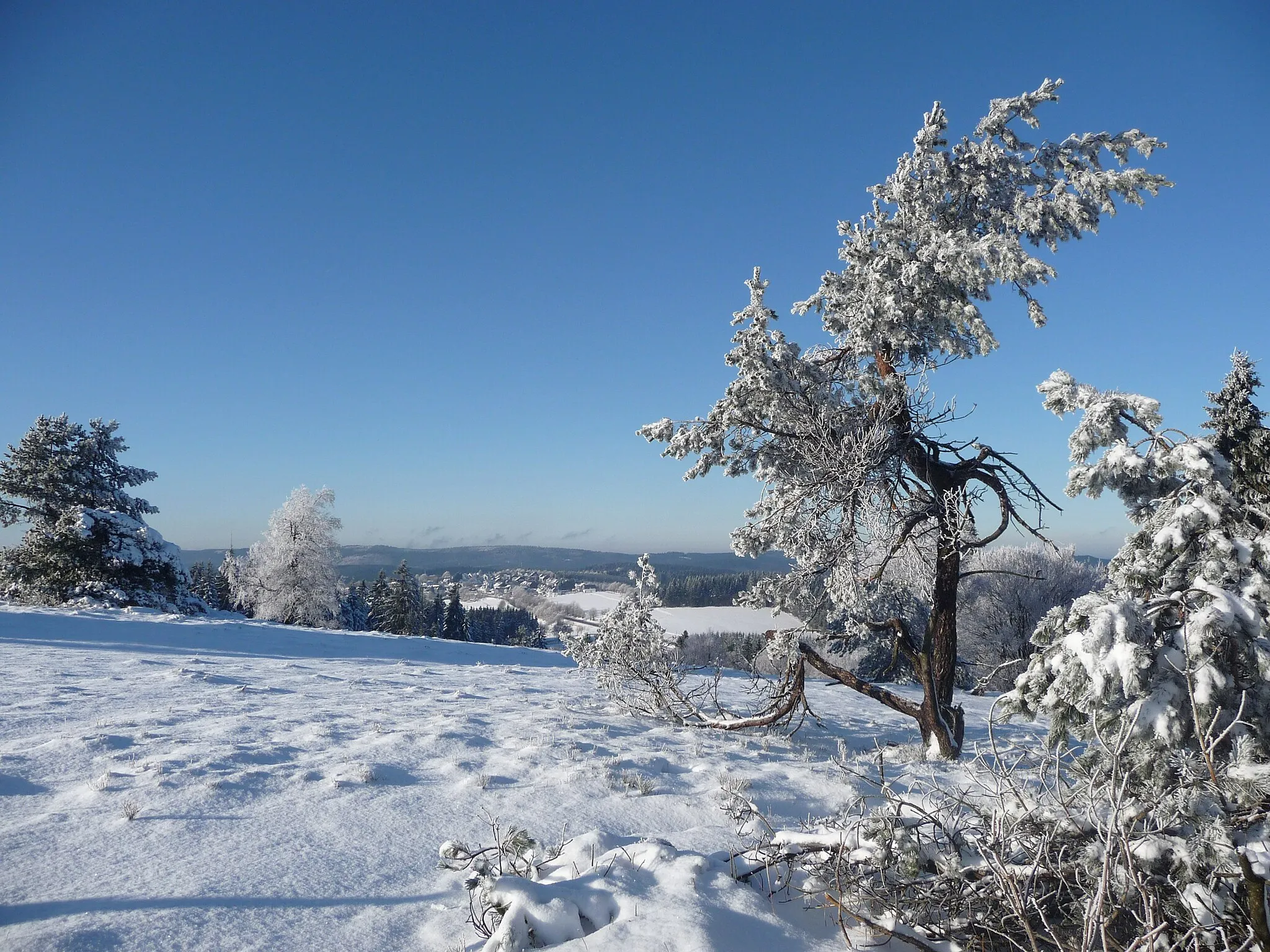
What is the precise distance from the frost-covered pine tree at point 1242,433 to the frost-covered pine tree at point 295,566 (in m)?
35.6

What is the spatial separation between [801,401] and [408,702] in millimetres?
6521

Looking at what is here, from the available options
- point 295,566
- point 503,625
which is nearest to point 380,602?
point 295,566

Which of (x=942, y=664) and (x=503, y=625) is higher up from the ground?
(x=942, y=664)

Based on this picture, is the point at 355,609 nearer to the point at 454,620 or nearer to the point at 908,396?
the point at 454,620

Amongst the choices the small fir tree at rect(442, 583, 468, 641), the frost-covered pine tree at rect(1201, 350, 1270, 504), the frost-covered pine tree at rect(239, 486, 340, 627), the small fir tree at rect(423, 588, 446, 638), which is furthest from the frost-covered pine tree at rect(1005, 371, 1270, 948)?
the small fir tree at rect(423, 588, 446, 638)

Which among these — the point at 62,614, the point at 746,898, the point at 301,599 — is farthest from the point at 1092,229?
the point at 301,599

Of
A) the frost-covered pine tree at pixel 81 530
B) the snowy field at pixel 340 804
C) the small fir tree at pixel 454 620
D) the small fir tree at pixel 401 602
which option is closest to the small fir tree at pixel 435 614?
the small fir tree at pixel 454 620

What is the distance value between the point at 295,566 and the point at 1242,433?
119 feet

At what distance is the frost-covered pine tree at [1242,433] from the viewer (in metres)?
3.61

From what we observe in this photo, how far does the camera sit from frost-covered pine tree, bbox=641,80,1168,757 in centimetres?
694

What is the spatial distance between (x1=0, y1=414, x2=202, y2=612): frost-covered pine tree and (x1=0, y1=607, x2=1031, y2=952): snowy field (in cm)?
1244

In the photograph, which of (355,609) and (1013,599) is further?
(355,609)

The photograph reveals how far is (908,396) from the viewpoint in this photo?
7.32 meters

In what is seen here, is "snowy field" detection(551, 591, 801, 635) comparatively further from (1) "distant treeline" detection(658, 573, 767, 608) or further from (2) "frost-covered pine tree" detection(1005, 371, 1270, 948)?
(2) "frost-covered pine tree" detection(1005, 371, 1270, 948)
